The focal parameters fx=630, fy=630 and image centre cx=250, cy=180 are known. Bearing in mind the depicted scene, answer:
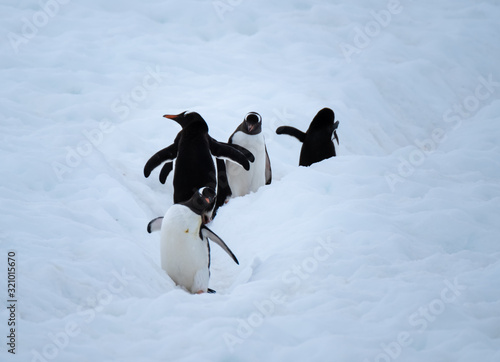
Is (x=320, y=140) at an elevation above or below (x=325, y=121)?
below

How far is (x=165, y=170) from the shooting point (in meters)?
5.59

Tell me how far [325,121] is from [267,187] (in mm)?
1491

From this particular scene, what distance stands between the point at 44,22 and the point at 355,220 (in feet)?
20.2

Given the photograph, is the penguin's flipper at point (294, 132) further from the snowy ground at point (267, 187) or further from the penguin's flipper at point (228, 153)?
the penguin's flipper at point (228, 153)

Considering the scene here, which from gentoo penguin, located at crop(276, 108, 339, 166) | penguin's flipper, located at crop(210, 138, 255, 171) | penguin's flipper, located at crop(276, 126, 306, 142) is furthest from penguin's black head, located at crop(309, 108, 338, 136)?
penguin's flipper, located at crop(210, 138, 255, 171)

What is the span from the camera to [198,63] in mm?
8555

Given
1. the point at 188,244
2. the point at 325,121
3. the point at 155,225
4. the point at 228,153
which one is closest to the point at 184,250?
the point at 188,244

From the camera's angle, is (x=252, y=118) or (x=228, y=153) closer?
(x=228, y=153)

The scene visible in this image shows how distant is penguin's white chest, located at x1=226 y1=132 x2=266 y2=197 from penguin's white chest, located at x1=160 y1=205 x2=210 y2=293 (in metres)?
2.09

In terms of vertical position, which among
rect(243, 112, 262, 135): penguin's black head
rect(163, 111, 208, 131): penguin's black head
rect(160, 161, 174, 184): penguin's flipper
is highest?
rect(163, 111, 208, 131): penguin's black head

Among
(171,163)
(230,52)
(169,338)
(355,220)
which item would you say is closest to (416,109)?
(230,52)

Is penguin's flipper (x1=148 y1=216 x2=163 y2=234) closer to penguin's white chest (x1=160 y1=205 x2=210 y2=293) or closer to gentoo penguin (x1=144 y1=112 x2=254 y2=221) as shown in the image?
penguin's white chest (x1=160 y1=205 x2=210 y2=293)

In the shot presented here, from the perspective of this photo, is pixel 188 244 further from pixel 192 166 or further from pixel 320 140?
pixel 320 140

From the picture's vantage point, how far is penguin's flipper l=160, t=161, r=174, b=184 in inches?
219
